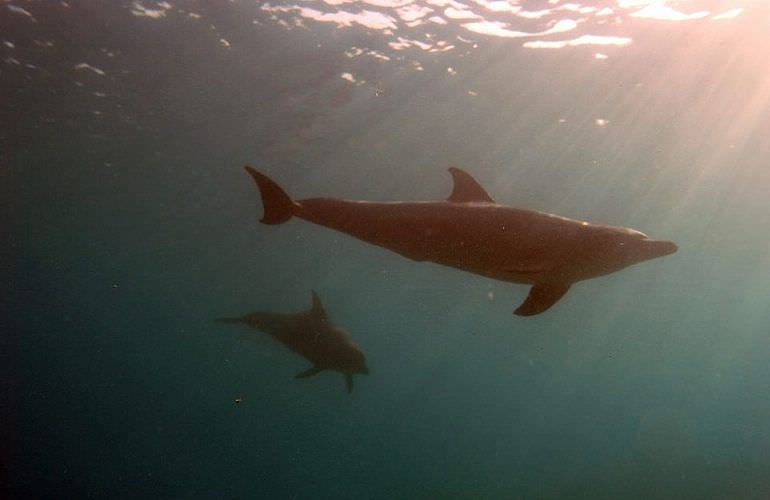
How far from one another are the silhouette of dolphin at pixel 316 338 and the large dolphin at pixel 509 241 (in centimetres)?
771

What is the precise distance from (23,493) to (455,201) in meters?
25.5

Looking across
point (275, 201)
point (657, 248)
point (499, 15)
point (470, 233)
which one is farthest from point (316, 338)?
point (499, 15)

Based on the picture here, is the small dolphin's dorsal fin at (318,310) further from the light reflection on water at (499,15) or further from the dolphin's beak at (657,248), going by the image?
the dolphin's beak at (657,248)

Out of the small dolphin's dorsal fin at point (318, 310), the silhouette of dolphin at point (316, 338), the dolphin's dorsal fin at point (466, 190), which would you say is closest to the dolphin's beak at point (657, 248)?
the dolphin's dorsal fin at point (466, 190)

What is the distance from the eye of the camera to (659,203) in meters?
32.0

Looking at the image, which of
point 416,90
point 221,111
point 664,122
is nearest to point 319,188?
point 221,111

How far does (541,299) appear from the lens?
17.0 ft

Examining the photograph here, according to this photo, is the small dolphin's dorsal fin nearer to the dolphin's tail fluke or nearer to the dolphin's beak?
the dolphin's tail fluke

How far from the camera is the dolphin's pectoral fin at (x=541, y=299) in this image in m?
5.14

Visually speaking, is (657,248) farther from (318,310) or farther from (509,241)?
(318,310)

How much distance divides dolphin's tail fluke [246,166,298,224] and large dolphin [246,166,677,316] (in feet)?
3.21

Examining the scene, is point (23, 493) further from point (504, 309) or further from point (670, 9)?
point (504, 309)

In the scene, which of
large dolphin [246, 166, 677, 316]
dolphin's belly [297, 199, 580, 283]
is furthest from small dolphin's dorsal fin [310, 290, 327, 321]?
large dolphin [246, 166, 677, 316]

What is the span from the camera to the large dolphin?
526 cm
